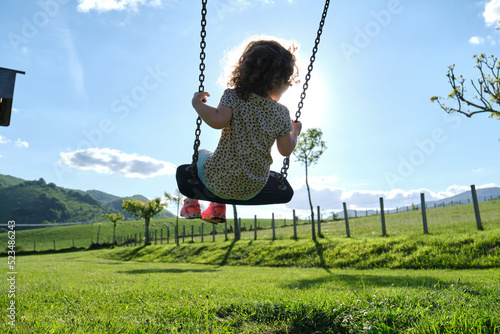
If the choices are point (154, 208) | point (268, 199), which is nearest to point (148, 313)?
point (268, 199)

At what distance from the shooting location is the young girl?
296 centimetres

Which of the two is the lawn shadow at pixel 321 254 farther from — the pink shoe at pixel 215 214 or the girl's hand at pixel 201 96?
the girl's hand at pixel 201 96

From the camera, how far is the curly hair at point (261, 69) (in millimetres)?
2988

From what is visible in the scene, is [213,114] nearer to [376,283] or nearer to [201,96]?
[201,96]

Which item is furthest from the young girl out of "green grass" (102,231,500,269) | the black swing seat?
"green grass" (102,231,500,269)

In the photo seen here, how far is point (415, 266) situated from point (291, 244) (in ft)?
25.6

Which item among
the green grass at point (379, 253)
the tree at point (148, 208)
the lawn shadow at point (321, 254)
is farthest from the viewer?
the tree at point (148, 208)

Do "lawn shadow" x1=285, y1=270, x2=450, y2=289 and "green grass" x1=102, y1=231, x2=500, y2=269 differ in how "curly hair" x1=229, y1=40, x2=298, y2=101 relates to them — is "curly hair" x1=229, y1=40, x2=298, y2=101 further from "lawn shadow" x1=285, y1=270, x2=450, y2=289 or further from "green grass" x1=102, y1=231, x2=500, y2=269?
"green grass" x1=102, y1=231, x2=500, y2=269

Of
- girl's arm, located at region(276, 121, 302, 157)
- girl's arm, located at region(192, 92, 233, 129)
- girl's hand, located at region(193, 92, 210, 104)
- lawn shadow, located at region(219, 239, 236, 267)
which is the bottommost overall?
lawn shadow, located at region(219, 239, 236, 267)

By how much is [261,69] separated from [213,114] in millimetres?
575

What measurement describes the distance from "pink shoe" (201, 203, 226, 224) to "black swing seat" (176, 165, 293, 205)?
45 cm

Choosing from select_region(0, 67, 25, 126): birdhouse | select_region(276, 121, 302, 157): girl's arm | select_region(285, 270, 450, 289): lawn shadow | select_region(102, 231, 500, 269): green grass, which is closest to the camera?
select_region(276, 121, 302, 157): girl's arm

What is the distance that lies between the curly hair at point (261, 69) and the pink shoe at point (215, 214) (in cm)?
142

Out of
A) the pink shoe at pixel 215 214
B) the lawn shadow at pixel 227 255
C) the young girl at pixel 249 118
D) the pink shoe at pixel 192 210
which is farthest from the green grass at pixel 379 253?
the young girl at pixel 249 118
